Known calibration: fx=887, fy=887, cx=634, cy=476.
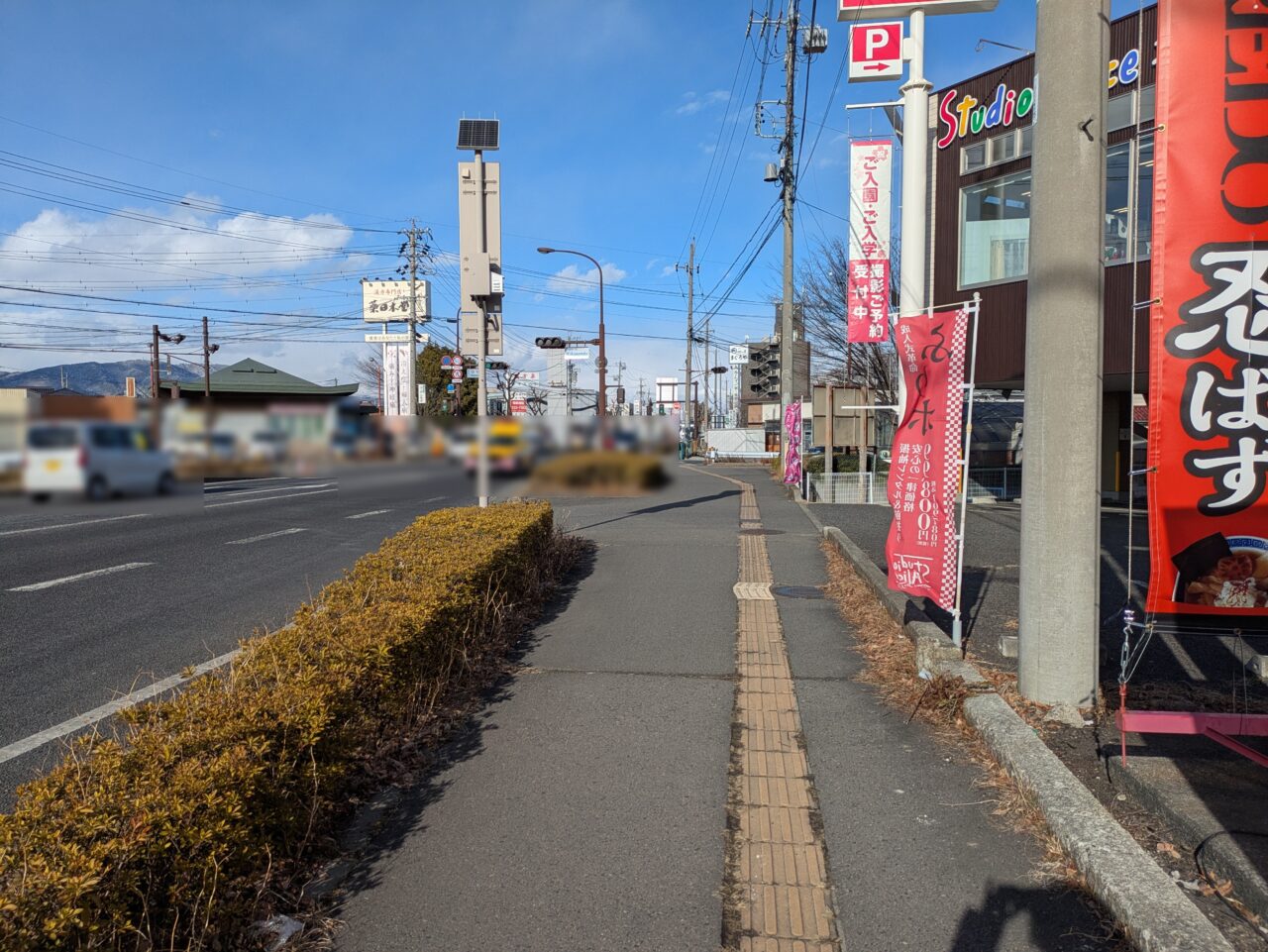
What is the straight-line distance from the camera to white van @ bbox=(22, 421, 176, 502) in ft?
5.65

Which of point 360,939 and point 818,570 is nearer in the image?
point 360,939

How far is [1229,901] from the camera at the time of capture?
2.89 m

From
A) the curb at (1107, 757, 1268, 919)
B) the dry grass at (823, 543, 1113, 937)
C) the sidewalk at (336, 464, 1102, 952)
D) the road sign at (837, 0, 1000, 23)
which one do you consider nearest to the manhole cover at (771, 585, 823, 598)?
the dry grass at (823, 543, 1113, 937)

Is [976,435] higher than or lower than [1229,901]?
higher

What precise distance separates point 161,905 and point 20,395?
148 cm

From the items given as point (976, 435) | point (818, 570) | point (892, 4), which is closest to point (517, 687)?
point (818, 570)

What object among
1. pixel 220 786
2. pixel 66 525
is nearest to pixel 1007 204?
pixel 220 786

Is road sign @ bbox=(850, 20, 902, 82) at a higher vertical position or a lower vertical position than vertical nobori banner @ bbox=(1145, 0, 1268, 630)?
higher

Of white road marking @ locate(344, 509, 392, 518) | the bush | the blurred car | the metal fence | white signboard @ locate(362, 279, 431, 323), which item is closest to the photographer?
the blurred car

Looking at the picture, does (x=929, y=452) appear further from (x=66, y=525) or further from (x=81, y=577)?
(x=66, y=525)

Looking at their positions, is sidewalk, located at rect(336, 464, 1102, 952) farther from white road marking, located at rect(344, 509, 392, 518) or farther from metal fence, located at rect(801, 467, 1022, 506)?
metal fence, located at rect(801, 467, 1022, 506)

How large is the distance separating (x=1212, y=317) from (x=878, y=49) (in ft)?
24.1

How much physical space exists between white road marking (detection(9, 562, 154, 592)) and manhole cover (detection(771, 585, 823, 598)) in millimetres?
7447

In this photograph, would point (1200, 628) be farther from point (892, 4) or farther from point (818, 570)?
point (892, 4)
